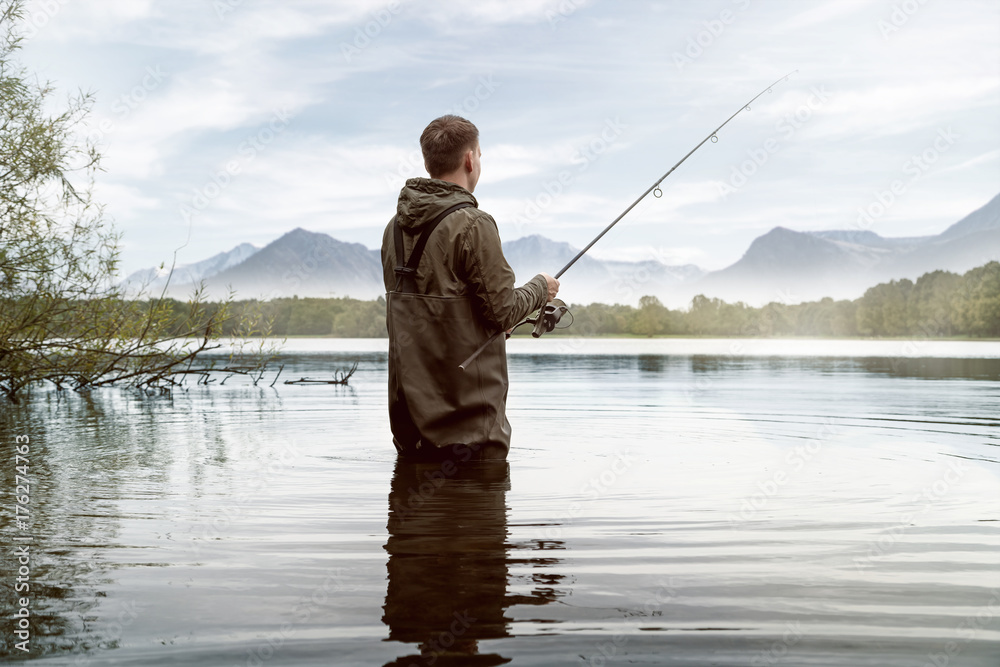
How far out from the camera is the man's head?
4555 mm

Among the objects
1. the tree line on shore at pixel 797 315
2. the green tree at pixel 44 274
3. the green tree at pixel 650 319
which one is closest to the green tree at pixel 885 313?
the tree line on shore at pixel 797 315

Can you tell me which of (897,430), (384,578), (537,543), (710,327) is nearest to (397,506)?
→ (537,543)

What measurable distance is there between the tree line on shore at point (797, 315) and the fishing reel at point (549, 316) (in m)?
81.9

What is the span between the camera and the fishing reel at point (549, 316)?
4.98 metres

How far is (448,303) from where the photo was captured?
447 cm

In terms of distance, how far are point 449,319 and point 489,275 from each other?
35 centimetres

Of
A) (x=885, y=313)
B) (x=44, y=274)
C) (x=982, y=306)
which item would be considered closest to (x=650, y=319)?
(x=885, y=313)

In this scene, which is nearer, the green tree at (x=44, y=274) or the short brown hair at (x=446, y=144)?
the short brown hair at (x=446, y=144)

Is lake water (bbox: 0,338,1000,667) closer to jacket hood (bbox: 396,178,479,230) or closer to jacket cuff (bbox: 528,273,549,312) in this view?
jacket cuff (bbox: 528,273,549,312)

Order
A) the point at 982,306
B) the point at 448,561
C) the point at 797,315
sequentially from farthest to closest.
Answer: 1. the point at 797,315
2. the point at 982,306
3. the point at 448,561

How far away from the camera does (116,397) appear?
54.0 feet

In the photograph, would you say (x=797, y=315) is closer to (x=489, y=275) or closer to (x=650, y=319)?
(x=650, y=319)

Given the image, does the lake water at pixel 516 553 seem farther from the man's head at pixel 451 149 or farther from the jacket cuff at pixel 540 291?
the man's head at pixel 451 149

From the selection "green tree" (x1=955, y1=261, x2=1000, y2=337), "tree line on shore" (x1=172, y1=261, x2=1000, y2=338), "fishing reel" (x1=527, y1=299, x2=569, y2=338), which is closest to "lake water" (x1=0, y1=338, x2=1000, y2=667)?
"fishing reel" (x1=527, y1=299, x2=569, y2=338)
